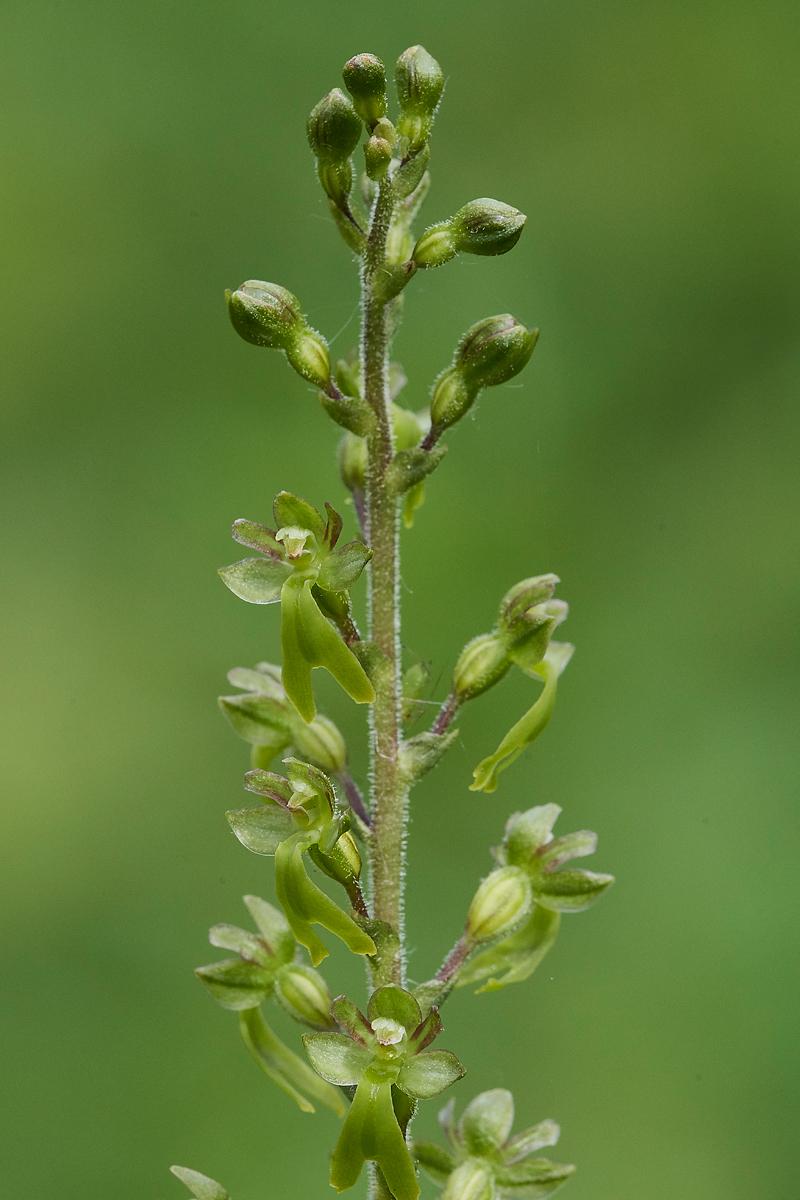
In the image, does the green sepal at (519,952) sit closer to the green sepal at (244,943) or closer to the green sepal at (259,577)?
the green sepal at (244,943)

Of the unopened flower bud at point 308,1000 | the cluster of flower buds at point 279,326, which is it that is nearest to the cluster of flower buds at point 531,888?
the unopened flower bud at point 308,1000

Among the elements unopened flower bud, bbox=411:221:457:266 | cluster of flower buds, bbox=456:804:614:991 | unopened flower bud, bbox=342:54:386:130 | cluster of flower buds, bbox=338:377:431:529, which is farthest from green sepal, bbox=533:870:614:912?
unopened flower bud, bbox=342:54:386:130


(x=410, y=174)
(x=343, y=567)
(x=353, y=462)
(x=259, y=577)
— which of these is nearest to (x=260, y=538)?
(x=259, y=577)

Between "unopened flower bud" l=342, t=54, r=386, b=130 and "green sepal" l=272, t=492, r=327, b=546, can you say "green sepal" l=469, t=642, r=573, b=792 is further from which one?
"unopened flower bud" l=342, t=54, r=386, b=130

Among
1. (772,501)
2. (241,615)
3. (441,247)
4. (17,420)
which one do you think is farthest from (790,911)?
(17,420)

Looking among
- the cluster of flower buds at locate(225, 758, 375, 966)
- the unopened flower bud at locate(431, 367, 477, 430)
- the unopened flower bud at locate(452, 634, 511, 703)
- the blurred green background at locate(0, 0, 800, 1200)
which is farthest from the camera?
the blurred green background at locate(0, 0, 800, 1200)
